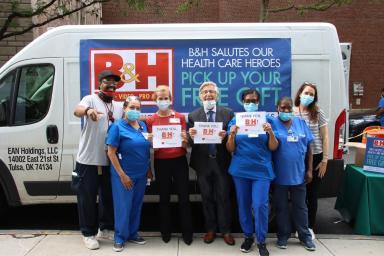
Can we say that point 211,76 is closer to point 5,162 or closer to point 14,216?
point 5,162

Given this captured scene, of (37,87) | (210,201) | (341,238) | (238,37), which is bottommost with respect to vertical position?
(341,238)

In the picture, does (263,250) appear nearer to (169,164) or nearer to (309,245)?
(309,245)

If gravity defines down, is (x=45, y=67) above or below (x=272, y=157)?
above

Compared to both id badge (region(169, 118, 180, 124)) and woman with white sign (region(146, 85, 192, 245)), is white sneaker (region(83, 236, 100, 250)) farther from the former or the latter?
id badge (region(169, 118, 180, 124))

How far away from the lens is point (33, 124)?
17.7 ft

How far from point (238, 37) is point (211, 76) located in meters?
0.58

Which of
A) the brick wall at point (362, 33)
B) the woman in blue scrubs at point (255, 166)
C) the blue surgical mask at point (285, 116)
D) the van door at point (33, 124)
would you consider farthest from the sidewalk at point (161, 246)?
the brick wall at point (362, 33)

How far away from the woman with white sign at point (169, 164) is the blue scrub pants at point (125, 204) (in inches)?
9.5

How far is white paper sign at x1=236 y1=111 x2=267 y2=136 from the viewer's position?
460cm

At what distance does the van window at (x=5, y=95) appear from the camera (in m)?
5.42

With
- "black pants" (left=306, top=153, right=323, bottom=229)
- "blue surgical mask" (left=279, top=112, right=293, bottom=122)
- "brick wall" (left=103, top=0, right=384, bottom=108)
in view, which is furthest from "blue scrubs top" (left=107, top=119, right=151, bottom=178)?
"brick wall" (left=103, top=0, right=384, bottom=108)

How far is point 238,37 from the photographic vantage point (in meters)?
5.41

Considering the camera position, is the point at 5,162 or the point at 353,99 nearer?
the point at 5,162

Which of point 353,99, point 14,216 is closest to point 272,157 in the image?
point 14,216
